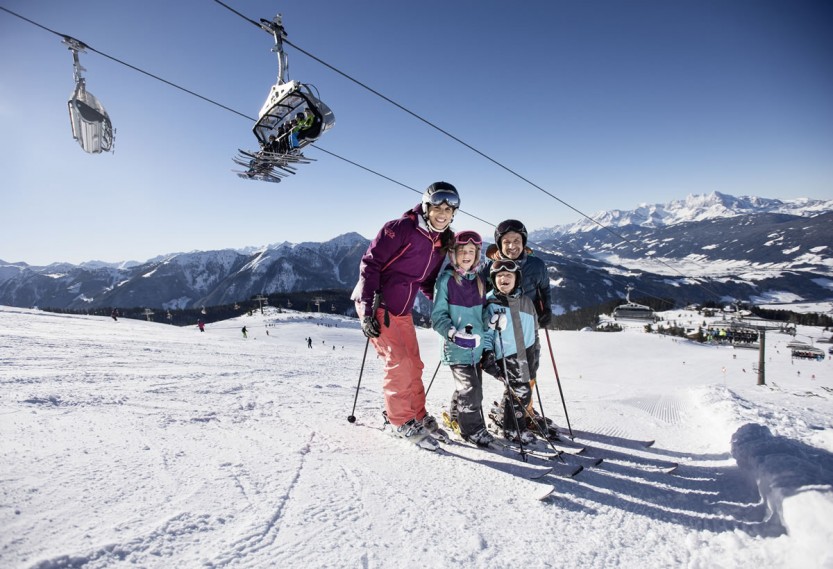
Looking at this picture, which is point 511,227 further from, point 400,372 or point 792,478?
point 792,478

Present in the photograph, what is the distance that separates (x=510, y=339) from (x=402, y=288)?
4.13ft

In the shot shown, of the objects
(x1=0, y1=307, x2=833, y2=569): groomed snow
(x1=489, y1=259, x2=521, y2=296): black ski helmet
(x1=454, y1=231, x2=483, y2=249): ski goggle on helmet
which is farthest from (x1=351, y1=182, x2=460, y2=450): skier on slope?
(x1=489, y1=259, x2=521, y2=296): black ski helmet

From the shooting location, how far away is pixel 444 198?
388 centimetres

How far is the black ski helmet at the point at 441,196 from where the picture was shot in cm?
389

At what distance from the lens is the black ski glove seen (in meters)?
3.65

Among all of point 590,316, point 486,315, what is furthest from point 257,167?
point 590,316

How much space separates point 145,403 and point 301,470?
7.86 feet

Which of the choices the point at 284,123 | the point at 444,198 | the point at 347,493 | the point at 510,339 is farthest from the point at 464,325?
the point at 284,123

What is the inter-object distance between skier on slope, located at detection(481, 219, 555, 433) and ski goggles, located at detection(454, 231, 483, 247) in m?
0.41

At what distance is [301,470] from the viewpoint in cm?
270

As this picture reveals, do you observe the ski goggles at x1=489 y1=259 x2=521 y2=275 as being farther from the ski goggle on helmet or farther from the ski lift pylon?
the ski lift pylon

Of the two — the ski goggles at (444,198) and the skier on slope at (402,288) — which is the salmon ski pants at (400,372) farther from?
the ski goggles at (444,198)

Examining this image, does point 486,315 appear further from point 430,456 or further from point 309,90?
point 309,90

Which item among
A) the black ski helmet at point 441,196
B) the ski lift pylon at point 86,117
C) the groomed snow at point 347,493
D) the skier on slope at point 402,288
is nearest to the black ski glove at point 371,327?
the skier on slope at point 402,288
